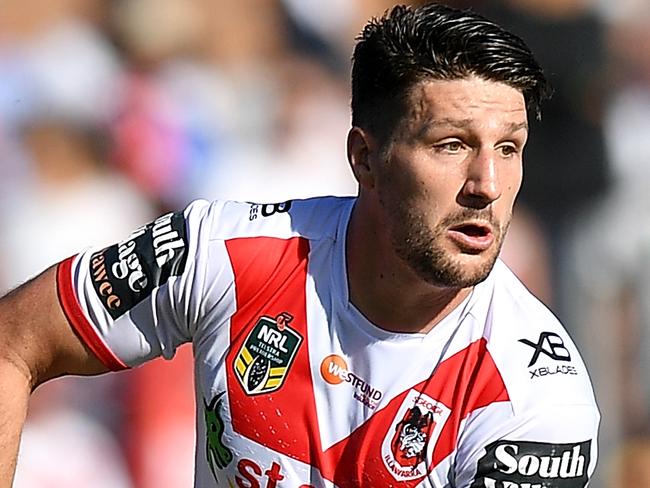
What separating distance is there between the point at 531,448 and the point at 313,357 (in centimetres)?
57

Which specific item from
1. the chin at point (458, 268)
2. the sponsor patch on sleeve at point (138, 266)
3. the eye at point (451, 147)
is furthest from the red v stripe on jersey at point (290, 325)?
the eye at point (451, 147)

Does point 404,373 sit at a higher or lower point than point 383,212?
lower

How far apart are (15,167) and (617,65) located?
9.03 ft

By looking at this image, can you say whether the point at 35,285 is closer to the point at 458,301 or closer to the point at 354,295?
the point at 354,295

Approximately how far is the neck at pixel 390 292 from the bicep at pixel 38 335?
0.69 m

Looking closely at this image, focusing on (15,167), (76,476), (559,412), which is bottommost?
(76,476)

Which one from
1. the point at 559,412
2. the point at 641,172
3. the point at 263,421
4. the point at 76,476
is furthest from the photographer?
the point at 641,172

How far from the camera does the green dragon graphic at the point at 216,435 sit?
303 centimetres

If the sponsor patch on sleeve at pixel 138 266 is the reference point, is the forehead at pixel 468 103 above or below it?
above

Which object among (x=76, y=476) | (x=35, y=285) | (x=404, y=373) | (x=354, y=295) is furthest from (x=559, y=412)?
(x=76, y=476)

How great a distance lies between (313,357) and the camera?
2988 mm

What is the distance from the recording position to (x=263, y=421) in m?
2.96

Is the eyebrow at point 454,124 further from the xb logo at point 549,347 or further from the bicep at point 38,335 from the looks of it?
the bicep at point 38,335

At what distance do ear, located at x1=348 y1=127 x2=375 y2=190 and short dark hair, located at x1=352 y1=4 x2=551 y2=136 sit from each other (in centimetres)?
4
